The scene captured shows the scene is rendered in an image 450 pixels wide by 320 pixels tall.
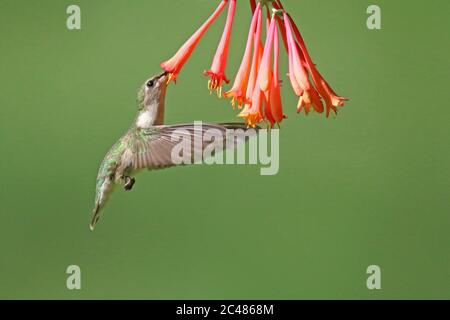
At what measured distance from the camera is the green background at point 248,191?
5.39 metres

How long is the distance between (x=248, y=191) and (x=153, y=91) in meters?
2.51

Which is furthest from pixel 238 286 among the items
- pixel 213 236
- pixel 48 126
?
pixel 48 126

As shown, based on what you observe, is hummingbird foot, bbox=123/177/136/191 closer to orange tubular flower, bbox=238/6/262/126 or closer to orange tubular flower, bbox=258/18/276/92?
orange tubular flower, bbox=238/6/262/126

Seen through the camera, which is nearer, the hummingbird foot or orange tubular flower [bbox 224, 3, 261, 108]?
orange tubular flower [bbox 224, 3, 261, 108]

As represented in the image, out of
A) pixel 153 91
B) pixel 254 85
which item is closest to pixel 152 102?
pixel 153 91

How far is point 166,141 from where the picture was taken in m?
2.99

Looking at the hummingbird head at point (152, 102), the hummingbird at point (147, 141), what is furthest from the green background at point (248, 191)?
the hummingbird head at point (152, 102)

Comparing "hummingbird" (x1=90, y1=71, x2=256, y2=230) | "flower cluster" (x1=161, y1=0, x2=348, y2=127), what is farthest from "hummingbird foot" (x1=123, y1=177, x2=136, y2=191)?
"flower cluster" (x1=161, y1=0, x2=348, y2=127)

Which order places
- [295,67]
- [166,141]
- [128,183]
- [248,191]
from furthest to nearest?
[248,191] → [128,183] → [166,141] → [295,67]

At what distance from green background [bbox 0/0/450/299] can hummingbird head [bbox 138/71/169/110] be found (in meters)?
2.18

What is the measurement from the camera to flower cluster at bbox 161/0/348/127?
2553 millimetres

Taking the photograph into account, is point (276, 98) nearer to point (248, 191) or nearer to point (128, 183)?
point (128, 183)

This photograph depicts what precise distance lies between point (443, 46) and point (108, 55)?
7.89ft
